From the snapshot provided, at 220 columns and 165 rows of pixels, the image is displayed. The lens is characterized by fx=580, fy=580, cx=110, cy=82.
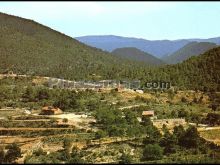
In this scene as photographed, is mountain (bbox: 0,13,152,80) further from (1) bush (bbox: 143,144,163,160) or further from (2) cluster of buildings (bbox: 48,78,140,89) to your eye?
(1) bush (bbox: 143,144,163,160)

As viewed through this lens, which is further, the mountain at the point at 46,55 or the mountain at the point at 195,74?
the mountain at the point at 46,55

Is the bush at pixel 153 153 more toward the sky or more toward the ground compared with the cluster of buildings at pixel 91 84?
more toward the ground

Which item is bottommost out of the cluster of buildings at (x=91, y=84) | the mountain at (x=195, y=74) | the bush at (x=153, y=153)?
the bush at (x=153, y=153)

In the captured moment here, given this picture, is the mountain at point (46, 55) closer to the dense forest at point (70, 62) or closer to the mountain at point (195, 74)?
the dense forest at point (70, 62)

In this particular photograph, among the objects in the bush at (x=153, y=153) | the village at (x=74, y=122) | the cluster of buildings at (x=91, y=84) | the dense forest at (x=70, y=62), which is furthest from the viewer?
the dense forest at (x=70, y=62)

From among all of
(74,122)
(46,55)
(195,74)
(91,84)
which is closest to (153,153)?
(74,122)

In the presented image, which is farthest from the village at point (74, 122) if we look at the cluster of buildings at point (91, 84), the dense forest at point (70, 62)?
the dense forest at point (70, 62)

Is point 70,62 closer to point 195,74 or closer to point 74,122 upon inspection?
point 195,74
